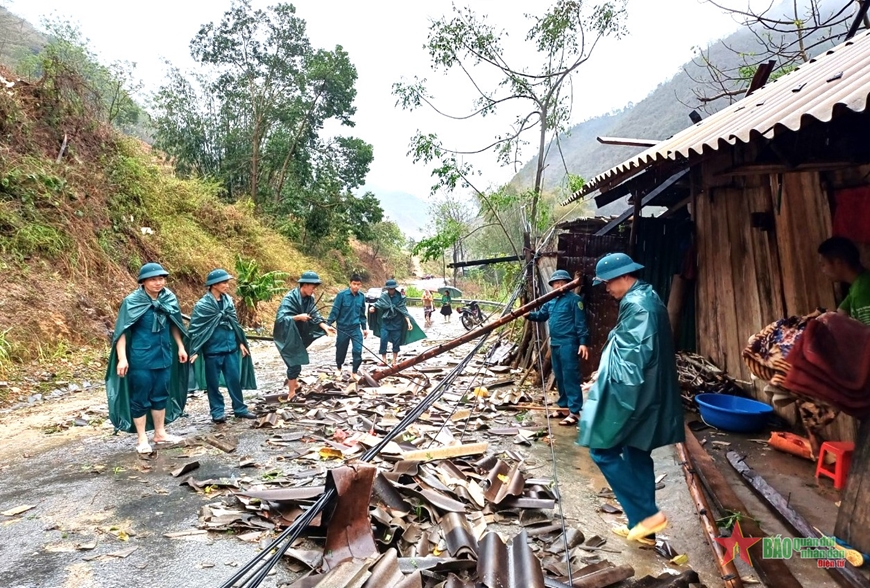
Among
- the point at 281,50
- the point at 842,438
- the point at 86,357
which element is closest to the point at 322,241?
the point at 281,50

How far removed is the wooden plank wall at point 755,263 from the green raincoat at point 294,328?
581cm

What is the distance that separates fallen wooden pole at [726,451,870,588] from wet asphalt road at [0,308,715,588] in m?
0.54

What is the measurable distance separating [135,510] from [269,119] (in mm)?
24767

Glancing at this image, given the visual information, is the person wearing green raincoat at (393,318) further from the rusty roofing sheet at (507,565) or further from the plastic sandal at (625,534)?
the rusty roofing sheet at (507,565)

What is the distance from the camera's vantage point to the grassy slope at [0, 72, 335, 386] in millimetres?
10211

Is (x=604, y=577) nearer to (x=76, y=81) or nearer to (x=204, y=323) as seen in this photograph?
(x=204, y=323)

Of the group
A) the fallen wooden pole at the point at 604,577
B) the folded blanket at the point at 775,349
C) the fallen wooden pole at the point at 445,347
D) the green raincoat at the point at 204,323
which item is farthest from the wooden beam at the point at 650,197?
the green raincoat at the point at 204,323

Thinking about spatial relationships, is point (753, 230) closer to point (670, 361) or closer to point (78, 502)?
point (670, 361)

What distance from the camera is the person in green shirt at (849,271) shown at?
11.3ft

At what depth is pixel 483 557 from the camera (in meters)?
3.27

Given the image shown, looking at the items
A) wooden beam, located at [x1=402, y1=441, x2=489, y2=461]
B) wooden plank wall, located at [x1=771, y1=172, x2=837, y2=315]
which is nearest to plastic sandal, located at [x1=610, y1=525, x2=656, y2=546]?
wooden beam, located at [x1=402, y1=441, x2=489, y2=461]

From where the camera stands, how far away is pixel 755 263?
222 inches

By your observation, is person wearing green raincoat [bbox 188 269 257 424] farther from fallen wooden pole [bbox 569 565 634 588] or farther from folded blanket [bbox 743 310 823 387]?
folded blanket [bbox 743 310 823 387]

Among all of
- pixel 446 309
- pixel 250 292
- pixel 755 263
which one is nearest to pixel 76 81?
pixel 250 292
